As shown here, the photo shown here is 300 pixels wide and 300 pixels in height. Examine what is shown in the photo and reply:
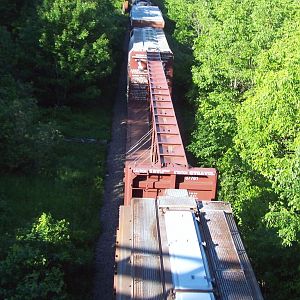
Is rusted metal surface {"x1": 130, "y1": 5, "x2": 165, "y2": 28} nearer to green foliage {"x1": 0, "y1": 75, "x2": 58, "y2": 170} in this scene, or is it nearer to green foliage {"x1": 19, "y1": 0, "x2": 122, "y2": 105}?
green foliage {"x1": 19, "y1": 0, "x2": 122, "y2": 105}

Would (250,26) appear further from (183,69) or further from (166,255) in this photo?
(166,255)

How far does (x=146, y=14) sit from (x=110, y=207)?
3028 cm

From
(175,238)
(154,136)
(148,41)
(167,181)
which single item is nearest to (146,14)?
(148,41)

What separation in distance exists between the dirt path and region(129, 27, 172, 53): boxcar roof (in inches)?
167

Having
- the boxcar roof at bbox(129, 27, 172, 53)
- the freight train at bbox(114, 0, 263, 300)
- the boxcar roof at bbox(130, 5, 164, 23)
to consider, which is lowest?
the boxcar roof at bbox(130, 5, 164, 23)

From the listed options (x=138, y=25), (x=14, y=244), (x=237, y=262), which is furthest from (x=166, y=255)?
(x=138, y=25)

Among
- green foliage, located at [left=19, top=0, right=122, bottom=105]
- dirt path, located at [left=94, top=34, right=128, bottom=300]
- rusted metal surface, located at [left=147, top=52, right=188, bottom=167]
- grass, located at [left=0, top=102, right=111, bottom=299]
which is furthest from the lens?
green foliage, located at [left=19, top=0, right=122, bottom=105]

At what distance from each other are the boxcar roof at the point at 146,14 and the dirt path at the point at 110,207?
45.5 ft

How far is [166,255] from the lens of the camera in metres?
10.9

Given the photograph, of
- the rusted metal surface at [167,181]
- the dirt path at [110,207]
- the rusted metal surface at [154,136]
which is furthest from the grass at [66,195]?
the rusted metal surface at [167,181]

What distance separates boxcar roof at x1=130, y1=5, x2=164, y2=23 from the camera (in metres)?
43.5

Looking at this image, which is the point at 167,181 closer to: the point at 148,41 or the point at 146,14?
the point at 148,41

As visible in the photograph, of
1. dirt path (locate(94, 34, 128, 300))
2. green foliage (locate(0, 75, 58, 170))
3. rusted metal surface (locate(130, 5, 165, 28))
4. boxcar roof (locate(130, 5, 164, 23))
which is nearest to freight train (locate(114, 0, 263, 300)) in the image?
dirt path (locate(94, 34, 128, 300))

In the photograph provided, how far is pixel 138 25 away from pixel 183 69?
422 inches
